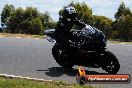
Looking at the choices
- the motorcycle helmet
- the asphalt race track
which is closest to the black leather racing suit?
the motorcycle helmet

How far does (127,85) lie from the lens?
10562mm

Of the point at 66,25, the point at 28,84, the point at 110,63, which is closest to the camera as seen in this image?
the point at 28,84

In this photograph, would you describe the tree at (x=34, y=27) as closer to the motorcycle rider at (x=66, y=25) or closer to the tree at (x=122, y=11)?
the tree at (x=122, y=11)

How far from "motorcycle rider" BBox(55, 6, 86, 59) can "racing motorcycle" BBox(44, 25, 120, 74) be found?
5.2 inches

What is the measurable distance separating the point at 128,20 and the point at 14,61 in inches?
1537

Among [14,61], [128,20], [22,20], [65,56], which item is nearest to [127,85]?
[65,56]

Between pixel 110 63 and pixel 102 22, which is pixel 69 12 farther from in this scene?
pixel 102 22

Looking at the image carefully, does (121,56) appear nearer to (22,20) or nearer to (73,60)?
(73,60)

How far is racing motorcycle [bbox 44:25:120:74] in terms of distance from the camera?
1189cm

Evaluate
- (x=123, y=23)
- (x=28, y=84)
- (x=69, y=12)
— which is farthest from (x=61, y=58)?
(x=123, y=23)

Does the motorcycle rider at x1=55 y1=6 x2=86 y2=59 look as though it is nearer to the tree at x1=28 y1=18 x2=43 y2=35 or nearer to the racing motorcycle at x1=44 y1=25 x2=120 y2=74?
the racing motorcycle at x1=44 y1=25 x2=120 y2=74

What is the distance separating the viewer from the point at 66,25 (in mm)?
12305

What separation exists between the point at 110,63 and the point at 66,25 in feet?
4.97

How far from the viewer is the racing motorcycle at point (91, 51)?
39.0ft
